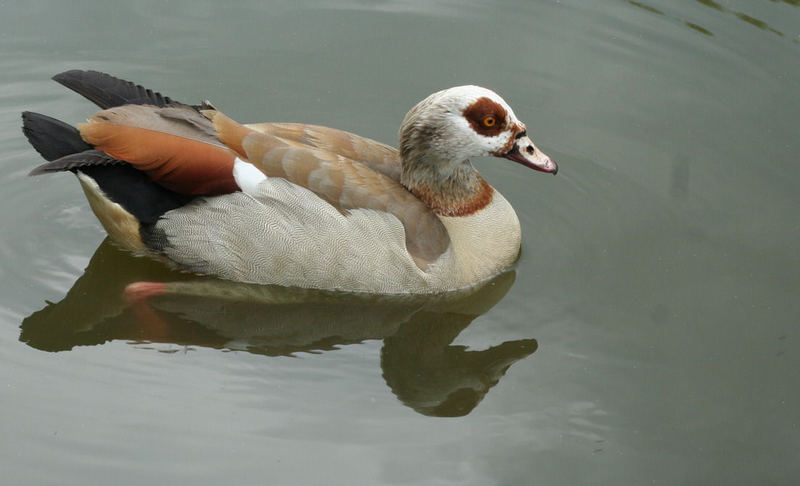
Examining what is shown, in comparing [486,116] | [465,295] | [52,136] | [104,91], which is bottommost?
[465,295]

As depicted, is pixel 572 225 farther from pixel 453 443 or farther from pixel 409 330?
pixel 453 443

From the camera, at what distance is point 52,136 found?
622 centimetres

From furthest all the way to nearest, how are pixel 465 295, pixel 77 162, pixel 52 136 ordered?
pixel 465 295, pixel 52 136, pixel 77 162

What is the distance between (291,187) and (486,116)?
1262mm

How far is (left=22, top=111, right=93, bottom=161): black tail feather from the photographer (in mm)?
6211

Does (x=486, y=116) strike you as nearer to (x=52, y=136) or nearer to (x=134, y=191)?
(x=134, y=191)

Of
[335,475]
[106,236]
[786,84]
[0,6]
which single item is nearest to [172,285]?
[106,236]

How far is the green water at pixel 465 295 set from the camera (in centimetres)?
542

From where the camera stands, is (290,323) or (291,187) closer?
(291,187)

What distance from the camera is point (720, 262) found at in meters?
6.81

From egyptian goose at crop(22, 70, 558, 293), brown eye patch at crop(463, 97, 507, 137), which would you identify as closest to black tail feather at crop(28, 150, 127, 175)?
egyptian goose at crop(22, 70, 558, 293)

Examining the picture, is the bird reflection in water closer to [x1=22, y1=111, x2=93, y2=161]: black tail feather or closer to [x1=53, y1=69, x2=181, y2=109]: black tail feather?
[x1=22, y1=111, x2=93, y2=161]: black tail feather

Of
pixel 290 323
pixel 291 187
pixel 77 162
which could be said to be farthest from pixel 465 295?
pixel 77 162

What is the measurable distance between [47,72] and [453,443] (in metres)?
4.88
